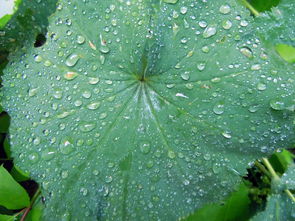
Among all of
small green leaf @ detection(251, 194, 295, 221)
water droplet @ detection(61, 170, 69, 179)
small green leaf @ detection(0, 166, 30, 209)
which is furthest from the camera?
small green leaf @ detection(0, 166, 30, 209)

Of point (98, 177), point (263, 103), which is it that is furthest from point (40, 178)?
point (263, 103)

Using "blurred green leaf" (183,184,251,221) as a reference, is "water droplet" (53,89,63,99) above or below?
above

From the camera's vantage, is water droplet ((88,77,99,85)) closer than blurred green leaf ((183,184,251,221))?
Yes

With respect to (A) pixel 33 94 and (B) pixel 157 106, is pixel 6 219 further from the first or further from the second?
(B) pixel 157 106

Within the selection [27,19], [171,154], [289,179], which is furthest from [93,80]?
[289,179]

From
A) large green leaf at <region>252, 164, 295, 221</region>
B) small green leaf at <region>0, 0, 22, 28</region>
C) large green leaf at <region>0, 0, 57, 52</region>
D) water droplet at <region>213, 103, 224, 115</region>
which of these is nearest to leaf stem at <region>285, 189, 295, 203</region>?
large green leaf at <region>252, 164, 295, 221</region>

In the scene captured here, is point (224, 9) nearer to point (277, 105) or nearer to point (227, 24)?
point (227, 24)

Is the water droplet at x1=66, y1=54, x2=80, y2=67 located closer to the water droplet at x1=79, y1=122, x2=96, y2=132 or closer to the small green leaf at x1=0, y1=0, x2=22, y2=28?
the water droplet at x1=79, y1=122, x2=96, y2=132

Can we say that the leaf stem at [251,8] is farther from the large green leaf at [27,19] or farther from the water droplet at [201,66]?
the large green leaf at [27,19]
